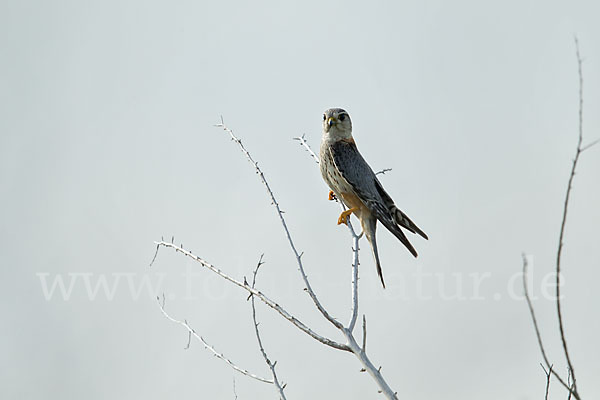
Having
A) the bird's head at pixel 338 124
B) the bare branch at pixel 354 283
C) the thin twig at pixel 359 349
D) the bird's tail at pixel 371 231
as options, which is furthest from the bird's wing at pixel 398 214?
the thin twig at pixel 359 349

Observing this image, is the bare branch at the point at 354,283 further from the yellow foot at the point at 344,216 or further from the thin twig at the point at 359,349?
the yellow foot at the point at 344,216

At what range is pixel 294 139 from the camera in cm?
468

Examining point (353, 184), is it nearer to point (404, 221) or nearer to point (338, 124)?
point (404, 221)

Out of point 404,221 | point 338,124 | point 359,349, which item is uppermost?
point 338,124

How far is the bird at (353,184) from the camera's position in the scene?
176 inches

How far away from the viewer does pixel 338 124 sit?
16.3 feet

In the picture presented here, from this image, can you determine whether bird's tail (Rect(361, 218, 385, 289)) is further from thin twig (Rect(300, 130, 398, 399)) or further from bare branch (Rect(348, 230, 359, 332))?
thin twig (Rect(300, 130, 398, 399))

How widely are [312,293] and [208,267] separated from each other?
58 centimetres

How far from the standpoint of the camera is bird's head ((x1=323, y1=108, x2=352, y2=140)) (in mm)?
4961

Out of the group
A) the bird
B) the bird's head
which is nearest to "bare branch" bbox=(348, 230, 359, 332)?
the bird

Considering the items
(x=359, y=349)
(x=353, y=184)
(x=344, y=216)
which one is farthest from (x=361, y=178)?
(x=359, y=349)

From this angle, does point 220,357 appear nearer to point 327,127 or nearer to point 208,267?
point 208,267

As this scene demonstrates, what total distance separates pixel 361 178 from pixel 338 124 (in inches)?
21.7

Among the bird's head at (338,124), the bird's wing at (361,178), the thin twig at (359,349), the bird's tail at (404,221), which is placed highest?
the bird's head at (338,124)
